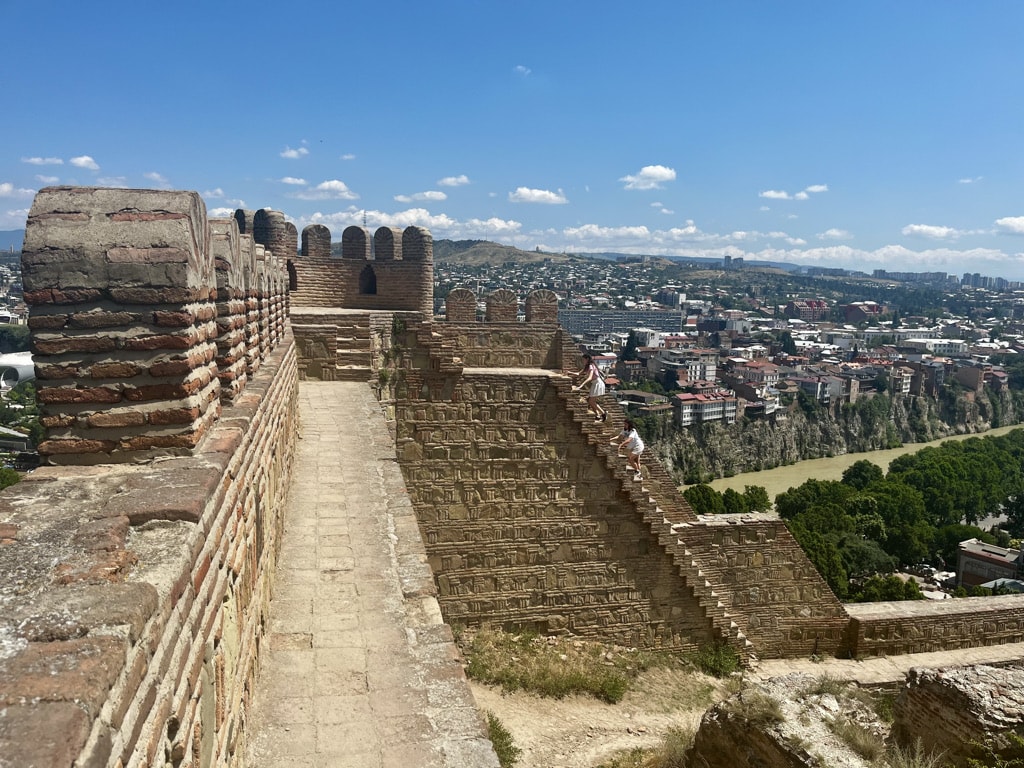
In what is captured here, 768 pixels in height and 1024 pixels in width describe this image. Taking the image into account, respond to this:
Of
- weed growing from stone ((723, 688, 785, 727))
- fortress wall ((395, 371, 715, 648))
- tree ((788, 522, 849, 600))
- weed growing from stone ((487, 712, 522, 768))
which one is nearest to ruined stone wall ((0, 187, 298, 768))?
weed growing from stone ((487, 712, 522, 768))

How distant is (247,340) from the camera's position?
416cm

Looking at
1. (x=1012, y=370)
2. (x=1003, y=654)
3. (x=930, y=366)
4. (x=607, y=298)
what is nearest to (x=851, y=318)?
(x=607, y=298)

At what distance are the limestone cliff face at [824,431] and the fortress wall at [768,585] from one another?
115 ft

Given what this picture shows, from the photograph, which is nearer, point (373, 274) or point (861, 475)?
point (373, 274)

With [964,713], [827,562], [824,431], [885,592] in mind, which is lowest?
[824,431]

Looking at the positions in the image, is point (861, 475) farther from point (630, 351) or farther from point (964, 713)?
point (630, 351)

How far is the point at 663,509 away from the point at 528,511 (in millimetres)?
1810

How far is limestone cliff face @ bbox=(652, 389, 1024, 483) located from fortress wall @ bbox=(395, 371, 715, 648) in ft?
119

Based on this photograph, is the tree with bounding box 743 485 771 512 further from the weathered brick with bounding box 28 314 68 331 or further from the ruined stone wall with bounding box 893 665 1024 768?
the weathered brick with bounding box 28 314 68 331

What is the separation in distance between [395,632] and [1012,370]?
91.9m

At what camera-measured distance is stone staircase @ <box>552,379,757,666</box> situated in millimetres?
8867

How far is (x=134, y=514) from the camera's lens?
6.47ft

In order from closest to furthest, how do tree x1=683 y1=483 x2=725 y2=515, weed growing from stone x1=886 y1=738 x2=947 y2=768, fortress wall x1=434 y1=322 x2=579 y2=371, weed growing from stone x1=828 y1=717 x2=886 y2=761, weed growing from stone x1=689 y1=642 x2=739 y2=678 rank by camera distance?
weed growing from stone x1=886 y1=738 x2=947 y2=768 < weed growing from stone x1=828 y1=717 x2=886 y2=761 < weed growing from stone x1=689 y1=642 x2=739 y2=678 < fortress wall x1=434 y1=322 x2=579 y2=371 < tree x1=683 y1=483 x2=725 y2=515

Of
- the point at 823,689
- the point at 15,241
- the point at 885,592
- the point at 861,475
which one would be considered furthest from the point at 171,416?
the point at 15,241
